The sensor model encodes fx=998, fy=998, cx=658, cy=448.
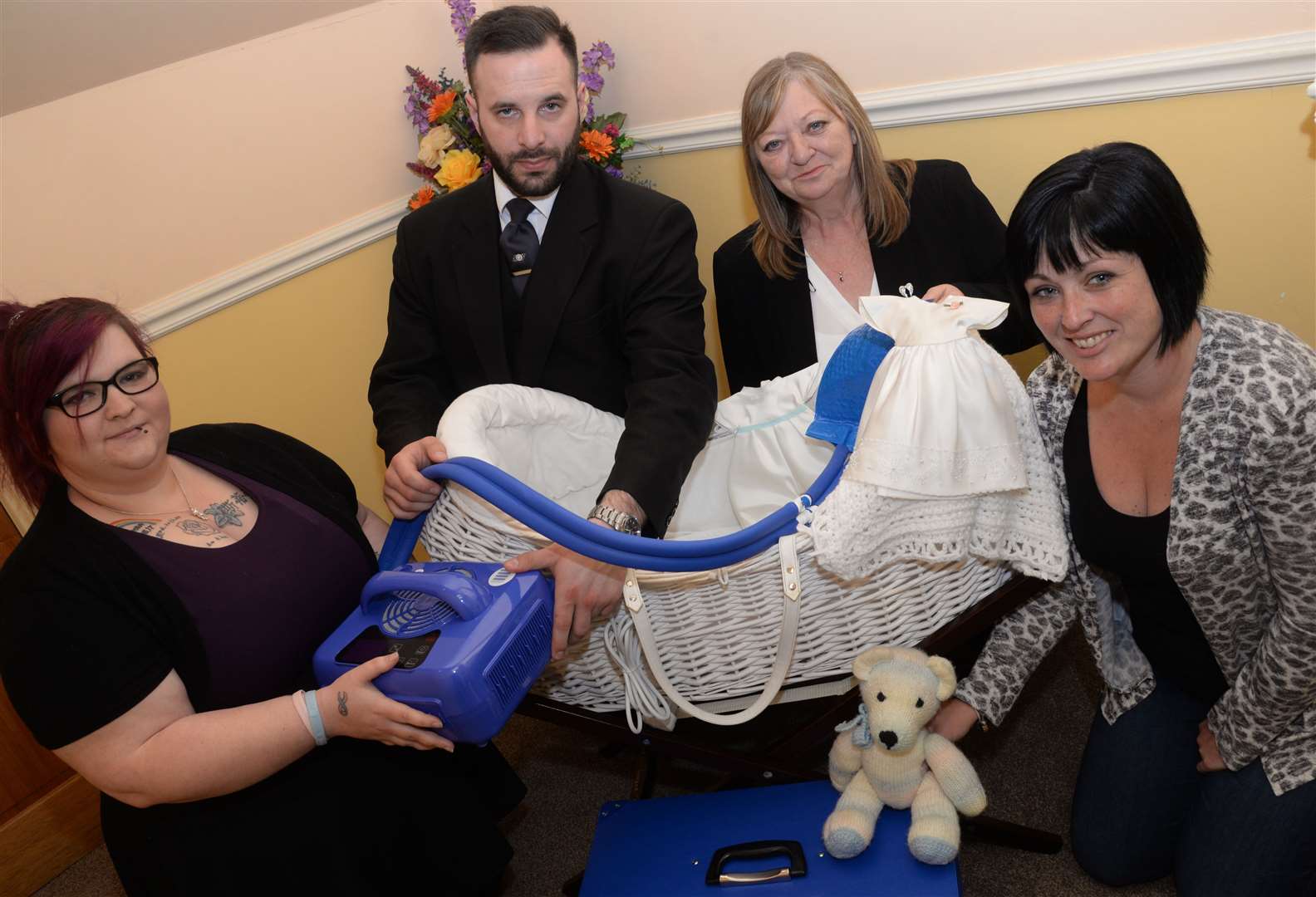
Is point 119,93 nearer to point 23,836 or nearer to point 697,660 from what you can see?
point 23,836

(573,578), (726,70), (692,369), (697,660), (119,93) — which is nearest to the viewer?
(573,578)

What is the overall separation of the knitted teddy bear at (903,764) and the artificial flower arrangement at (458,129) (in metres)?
1.61

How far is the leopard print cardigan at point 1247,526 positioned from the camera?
4.05 feet

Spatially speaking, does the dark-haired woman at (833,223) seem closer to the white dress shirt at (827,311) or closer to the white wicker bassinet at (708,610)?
the white dress shirt at (827,311)

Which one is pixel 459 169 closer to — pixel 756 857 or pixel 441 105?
pixel 441 105

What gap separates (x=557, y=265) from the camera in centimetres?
185

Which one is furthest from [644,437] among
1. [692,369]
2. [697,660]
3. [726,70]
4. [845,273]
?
[726,70]

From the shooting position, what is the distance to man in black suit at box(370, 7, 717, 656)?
69.9 inches

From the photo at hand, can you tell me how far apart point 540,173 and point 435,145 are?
907 millimetres

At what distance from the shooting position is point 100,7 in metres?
2.09

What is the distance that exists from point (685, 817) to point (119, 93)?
201 cm

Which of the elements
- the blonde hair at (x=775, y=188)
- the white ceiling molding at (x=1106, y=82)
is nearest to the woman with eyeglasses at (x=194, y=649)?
the blonde hair at (x=775, y=188)

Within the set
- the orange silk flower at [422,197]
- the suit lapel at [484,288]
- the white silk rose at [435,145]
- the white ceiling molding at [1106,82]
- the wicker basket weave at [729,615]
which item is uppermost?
the white silk rose at [435,145]

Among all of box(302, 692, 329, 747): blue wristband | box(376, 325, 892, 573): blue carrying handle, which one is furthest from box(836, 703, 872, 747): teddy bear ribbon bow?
box(302, 692, 329, 747): blue wristband
